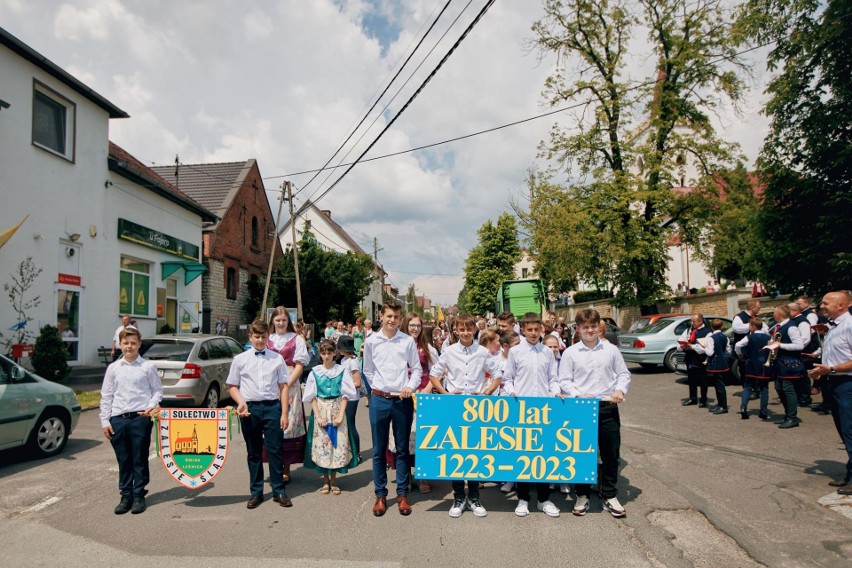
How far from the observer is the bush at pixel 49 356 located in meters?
13.4

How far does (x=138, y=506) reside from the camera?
5625mm

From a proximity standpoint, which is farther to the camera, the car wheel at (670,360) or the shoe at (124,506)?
the car wheel at (670,360)

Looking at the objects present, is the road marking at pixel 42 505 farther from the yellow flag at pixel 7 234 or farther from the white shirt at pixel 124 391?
the yellow flag at pixel 7 234

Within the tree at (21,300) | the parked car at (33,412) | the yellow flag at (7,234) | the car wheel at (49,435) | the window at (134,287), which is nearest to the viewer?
the parked car at (33,412)

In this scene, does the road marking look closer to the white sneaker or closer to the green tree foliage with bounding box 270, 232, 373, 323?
the white sneaker

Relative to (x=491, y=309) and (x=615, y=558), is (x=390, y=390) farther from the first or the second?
(x=491, y=309)

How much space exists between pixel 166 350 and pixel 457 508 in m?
7.46

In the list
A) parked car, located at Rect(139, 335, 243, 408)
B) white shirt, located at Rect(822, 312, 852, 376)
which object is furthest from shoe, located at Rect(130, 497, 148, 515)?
white shirt, located at Rect(822, 312, 852, 376)

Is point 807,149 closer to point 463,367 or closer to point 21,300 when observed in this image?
point 463,367

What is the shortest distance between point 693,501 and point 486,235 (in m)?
59.0

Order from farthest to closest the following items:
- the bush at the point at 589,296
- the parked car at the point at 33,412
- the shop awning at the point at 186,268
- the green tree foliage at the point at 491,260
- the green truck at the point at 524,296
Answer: the green tree foliage at the point at 491,260 < the bush at the point at 589,296 < the green truck at the point at 524,296 < the shop awning at the point at 186,268 < the parked car at the point at 33,412

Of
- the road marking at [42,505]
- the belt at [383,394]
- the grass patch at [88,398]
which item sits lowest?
the road marking at [42,505]

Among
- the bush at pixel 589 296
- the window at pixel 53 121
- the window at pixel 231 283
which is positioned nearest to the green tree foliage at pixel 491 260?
the bush at pixel 589 296

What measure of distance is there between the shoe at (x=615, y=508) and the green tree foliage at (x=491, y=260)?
2248 inches
